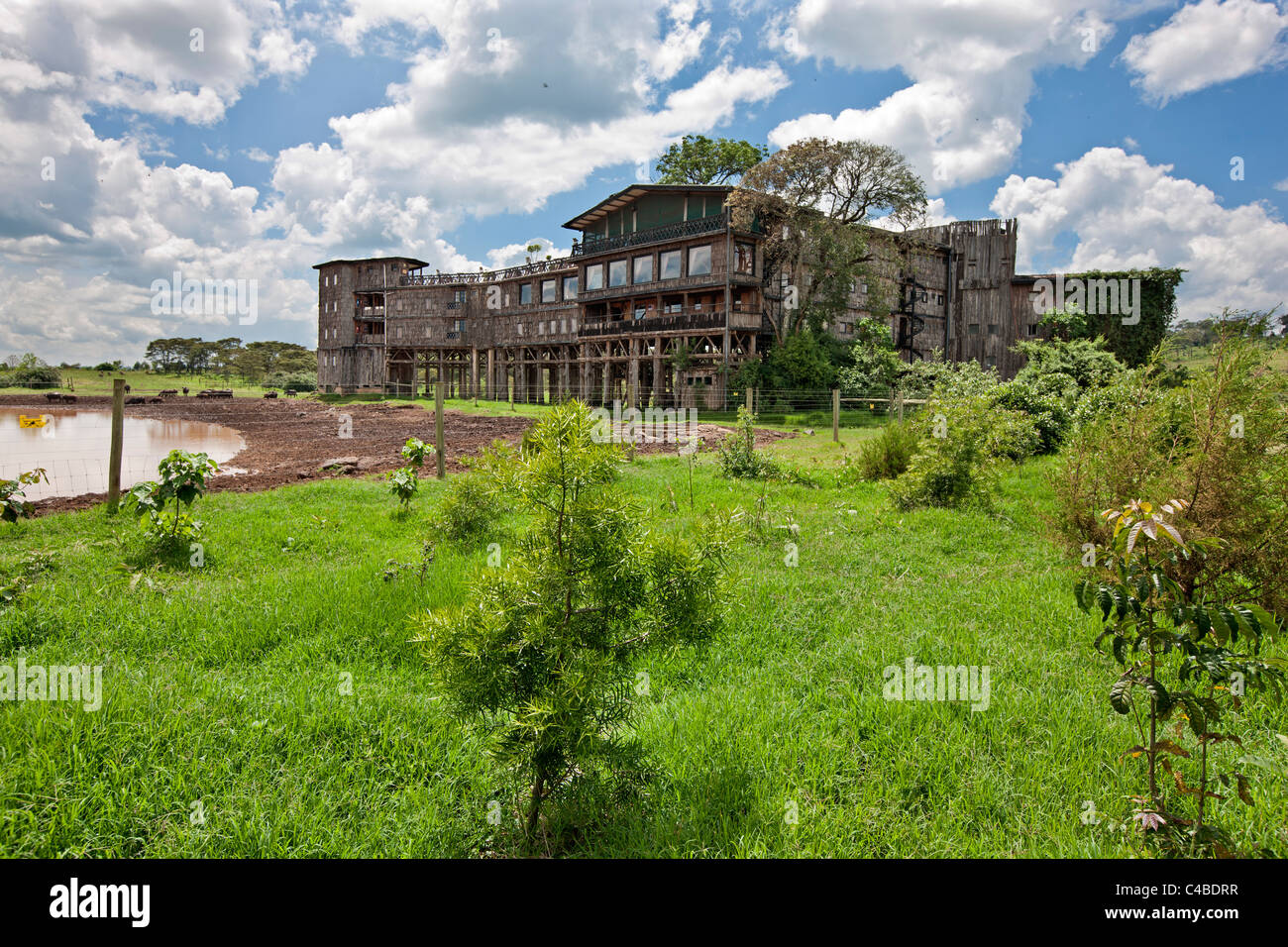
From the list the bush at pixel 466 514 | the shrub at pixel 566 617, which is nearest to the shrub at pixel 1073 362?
the bush at pixel 466 514

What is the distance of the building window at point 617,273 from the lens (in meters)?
40.2

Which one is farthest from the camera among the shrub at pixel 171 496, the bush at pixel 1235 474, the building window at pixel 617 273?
the building window at pixel 617 273

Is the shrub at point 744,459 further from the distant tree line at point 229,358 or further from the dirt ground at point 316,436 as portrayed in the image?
the distant tree line at point 229,358

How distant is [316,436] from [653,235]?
70.6ft

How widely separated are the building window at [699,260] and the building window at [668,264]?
1.07m

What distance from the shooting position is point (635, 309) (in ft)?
133

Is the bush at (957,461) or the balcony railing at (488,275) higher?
the balcony railing at (488,275)

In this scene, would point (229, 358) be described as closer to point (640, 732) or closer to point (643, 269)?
point (643, 269)

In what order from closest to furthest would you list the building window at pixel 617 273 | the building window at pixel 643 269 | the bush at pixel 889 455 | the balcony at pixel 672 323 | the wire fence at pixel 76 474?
the bush at pixel 889 455 → the wire fence at pixel 76 474 → the balcony at pixel 672 323 → the building window at pixel 643 269 → the building window at pixel 617 273

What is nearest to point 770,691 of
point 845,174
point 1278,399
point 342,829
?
point 342,829

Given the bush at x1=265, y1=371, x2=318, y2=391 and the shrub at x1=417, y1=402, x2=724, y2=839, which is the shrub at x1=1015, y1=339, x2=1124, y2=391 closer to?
the shrub at x1=417, y1=402, x2=724, y2=839

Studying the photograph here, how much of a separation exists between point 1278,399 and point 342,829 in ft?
24.5

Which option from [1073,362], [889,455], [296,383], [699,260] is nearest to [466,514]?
[889,455]

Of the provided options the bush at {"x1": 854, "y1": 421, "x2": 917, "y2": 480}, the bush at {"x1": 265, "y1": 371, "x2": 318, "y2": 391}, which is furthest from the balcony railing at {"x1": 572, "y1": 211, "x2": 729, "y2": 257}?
the bush at {"x1": 265, "y1": 371, "x2": 318, "y2": 391}
